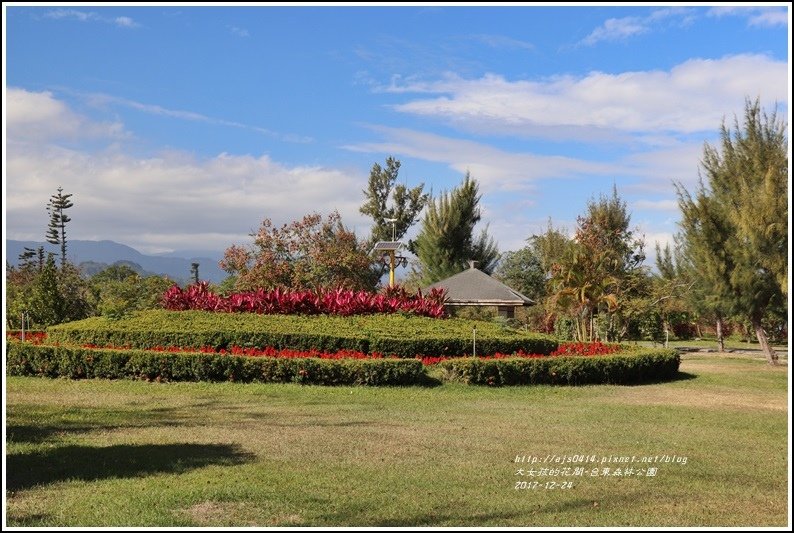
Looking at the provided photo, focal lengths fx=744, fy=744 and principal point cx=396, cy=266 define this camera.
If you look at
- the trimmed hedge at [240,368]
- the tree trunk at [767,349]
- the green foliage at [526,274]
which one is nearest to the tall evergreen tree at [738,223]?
the tree trunk at [767,349]

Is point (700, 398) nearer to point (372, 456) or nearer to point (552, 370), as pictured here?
point (552, 370)

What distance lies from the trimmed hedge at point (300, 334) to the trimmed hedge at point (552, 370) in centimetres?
141

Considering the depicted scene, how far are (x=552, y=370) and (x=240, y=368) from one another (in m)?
5.53

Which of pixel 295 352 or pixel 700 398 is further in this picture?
pixel 295 352

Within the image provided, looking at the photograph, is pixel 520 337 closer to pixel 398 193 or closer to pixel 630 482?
pixel 630 482

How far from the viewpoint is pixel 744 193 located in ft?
59.7

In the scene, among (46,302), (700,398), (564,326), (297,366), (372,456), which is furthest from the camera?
(564,326)

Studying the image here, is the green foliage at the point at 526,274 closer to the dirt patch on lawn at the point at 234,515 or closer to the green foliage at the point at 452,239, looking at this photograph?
the green foliage at the point at 452,239

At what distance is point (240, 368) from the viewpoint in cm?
1266

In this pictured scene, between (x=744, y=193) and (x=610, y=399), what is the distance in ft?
29.3

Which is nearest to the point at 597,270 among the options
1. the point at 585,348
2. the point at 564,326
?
the point at 564,326

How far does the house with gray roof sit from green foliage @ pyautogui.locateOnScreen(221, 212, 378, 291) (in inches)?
143

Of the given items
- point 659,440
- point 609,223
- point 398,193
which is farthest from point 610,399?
point 398,193

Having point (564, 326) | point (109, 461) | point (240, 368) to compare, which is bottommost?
point (109, 461)
